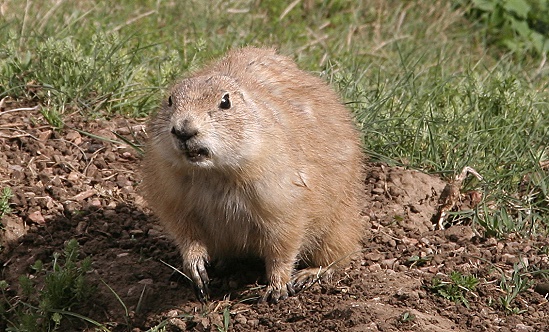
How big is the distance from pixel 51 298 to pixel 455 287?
6.62ft

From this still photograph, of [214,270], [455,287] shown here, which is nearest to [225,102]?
[214,270]

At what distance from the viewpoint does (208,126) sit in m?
4.01

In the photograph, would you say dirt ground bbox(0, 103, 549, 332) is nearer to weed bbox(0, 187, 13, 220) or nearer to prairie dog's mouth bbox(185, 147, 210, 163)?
weed bbox(0, 187, 13, 220)

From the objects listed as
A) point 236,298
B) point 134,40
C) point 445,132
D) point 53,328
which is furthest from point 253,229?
point 134,40

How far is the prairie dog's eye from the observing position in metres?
4.15

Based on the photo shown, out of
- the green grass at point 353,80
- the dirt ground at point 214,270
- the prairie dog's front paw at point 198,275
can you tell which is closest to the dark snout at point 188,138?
the prairie dog's front paw at point 198,275

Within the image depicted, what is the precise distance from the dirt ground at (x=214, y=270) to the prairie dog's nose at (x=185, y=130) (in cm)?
97

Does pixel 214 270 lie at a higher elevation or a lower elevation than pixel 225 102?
lower

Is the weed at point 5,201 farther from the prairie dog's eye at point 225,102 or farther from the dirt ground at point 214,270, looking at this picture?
the prairie dog's eye at point 225,102

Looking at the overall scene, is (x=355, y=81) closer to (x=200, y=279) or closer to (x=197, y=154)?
(x=200, y=279)

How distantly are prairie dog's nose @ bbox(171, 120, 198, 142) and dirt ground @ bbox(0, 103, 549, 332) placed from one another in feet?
3.19

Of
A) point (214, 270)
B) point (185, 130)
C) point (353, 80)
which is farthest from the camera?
point (353, 80)

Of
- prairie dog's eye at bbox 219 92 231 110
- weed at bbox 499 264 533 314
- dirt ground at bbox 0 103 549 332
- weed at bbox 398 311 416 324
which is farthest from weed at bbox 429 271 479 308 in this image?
prairie dog's eye at bbox 219 92 231 110

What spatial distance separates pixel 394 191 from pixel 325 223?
36.9 inches
